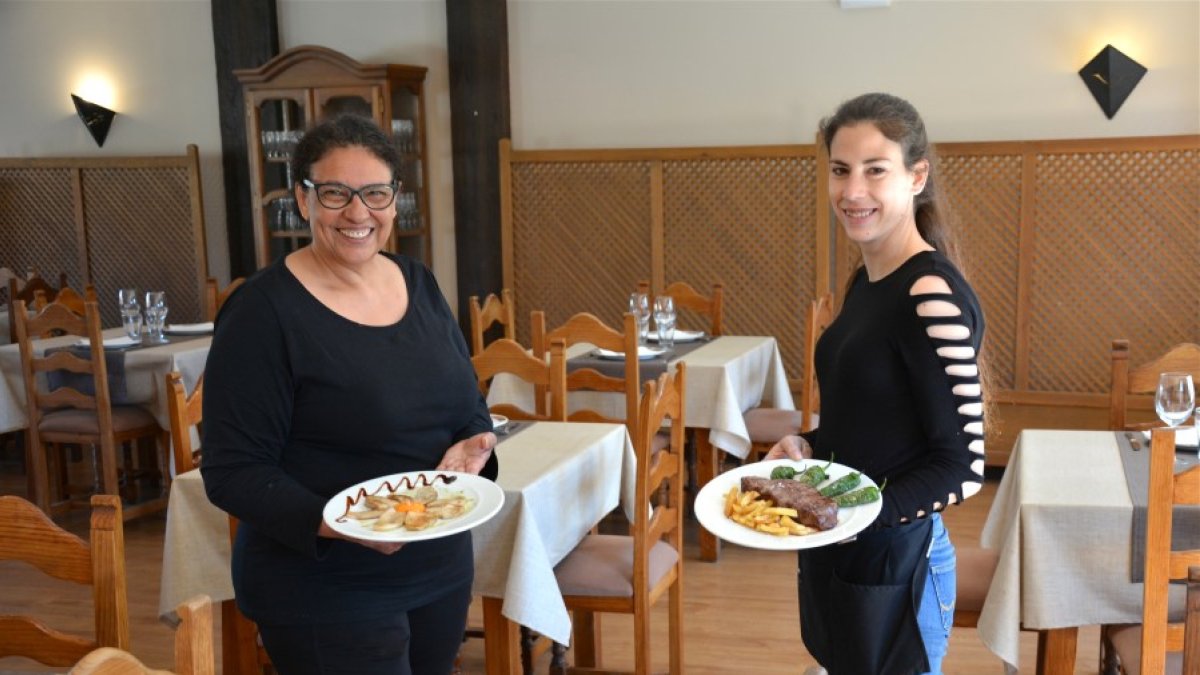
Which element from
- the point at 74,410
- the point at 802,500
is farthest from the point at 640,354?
the point at 802,500

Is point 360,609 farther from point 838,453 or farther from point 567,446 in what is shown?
point 567,446

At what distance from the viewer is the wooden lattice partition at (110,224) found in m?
7.50

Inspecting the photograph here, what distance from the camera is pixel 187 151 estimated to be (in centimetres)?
736

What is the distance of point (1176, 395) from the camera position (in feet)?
9.34

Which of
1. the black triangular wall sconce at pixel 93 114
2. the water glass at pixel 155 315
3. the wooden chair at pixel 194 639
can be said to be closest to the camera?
the wooden chair at pixel 194 639

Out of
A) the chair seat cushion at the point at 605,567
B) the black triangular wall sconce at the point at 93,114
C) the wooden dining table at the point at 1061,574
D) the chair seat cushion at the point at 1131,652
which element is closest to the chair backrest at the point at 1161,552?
the chair seat cushion at the point at 1131,652

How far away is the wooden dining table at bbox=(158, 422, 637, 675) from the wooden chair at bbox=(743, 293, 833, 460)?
4.82 feet

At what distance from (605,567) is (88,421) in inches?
118

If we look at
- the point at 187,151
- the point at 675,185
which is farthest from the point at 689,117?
the point at 187,151

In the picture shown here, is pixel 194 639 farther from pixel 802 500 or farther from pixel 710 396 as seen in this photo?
pixel 710 396

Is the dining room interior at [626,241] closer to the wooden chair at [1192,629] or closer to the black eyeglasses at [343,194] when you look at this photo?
the wooden chair at [1192,629]

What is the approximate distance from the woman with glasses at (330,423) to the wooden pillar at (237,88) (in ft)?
19.0

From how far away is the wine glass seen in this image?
2.84m

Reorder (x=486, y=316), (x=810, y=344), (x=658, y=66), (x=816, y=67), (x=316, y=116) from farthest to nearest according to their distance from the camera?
(x=316, y=116), (x=658, y=66), (x=816, y=67), (x=486, y=316), (x=810, y=344)
